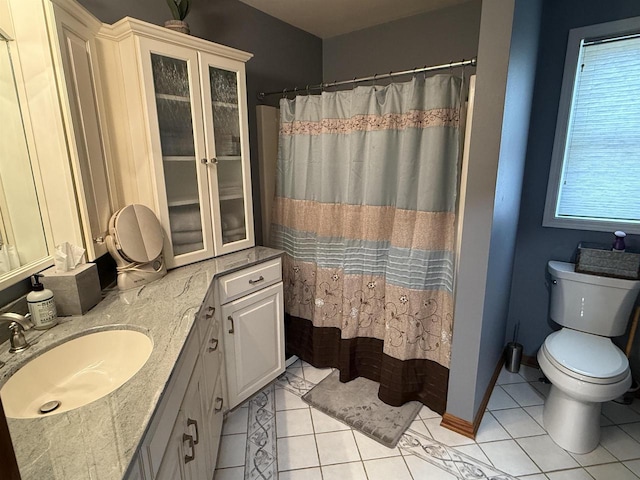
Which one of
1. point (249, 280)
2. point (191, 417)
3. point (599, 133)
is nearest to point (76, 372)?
point (191, 417)

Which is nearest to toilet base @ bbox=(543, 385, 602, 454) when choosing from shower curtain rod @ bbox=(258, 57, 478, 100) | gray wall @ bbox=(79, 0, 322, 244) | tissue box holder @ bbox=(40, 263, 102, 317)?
shower curtain rod @ bbox=(258, 57, 478, 100)

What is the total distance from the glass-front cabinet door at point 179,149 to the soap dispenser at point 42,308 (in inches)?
23.2

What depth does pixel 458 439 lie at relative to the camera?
1.77 m

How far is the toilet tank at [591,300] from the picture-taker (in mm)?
1893

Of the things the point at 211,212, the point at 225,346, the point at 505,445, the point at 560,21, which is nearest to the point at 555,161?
the point at 560,21

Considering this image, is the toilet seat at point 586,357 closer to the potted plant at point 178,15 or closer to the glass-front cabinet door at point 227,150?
the glass-front cabinet door at point 227,150

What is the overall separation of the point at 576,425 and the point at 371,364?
1095mm

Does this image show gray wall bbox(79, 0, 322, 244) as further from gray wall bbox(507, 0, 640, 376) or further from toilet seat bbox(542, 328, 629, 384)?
toilet seat bbox(542, 328, 629, 384)

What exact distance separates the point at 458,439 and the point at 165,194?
1.98m

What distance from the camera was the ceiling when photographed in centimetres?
219

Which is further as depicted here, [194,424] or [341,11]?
[341,11]

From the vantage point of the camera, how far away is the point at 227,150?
1.96 meters

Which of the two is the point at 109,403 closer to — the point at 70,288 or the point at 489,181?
the point at 70,288

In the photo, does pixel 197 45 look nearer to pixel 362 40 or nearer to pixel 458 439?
pixel 362 40
